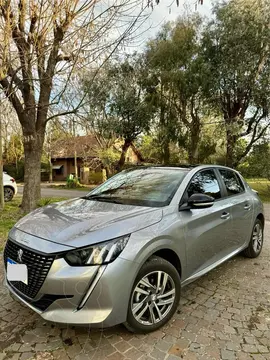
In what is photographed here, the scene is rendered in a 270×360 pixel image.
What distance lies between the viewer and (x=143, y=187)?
344cm

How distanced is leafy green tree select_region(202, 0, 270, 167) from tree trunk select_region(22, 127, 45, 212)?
10029 millimetres

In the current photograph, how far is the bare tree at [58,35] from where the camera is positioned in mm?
4930

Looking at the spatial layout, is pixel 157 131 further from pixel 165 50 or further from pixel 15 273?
pixel 15 273

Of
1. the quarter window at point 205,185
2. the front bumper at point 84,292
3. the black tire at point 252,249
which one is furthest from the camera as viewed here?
the black tire at point 252,249

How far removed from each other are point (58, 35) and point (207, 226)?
5.06 metres

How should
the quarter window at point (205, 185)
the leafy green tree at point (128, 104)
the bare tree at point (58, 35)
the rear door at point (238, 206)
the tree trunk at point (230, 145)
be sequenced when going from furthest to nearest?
the leafy green tree at point (128, 104) < the tree trunk at point (230, 145) < the bare tree at point (58, 35) < the rear door at point (238, 206) < the quarter window at point (205, 185)

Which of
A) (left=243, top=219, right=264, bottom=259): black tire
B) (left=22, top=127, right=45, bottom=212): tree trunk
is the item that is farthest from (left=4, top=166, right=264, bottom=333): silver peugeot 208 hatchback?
(left=22, top=127, right=45, bottom=212): tree trunk

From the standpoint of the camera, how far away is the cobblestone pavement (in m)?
2.29

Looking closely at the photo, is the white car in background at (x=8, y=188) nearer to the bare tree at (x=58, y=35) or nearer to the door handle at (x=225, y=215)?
the bare tree at (x=58, y=35)

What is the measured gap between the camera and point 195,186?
134 inches

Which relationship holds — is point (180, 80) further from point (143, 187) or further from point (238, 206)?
point (143, 187)

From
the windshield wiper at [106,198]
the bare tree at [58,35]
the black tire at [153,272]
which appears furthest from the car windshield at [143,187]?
the bare tree at [58,35]

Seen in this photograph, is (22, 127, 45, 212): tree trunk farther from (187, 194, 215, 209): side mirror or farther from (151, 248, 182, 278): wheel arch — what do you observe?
(151, 248, 182, 278): wheel arch

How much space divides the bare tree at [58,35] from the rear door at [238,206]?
10.1 ft
